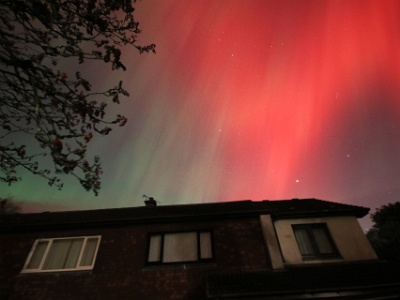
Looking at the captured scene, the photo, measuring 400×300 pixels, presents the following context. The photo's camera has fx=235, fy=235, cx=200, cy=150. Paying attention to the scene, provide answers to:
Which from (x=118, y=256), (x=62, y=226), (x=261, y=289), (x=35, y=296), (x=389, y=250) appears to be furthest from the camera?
(x=389, y=250)

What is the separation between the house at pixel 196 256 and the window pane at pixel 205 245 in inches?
1.8

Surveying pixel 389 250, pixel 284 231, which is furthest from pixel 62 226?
pixel 389 250

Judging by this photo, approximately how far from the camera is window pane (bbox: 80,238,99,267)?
10.5 metres

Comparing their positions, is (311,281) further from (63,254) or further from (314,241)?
(63,254)

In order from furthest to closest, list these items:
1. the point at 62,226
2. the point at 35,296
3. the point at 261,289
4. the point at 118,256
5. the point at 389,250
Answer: the point at 389,250, the point at 62,226, the point at 118,256, the point at 35,296, the point at 261,289

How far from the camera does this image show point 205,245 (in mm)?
10820

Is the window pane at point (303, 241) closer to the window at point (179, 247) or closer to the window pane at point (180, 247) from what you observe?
the window at point (179, 247)

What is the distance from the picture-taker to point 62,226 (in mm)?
11484

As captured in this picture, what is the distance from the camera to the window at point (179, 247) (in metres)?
10.4

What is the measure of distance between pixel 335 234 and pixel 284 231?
2.27m

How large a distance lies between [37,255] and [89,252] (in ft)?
8.04

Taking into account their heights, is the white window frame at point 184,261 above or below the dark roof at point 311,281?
above

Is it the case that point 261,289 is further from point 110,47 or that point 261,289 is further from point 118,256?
point 110,47

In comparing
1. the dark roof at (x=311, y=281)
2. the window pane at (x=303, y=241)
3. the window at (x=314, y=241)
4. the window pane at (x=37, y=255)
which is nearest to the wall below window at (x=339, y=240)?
the window at (x=314, y=241)
